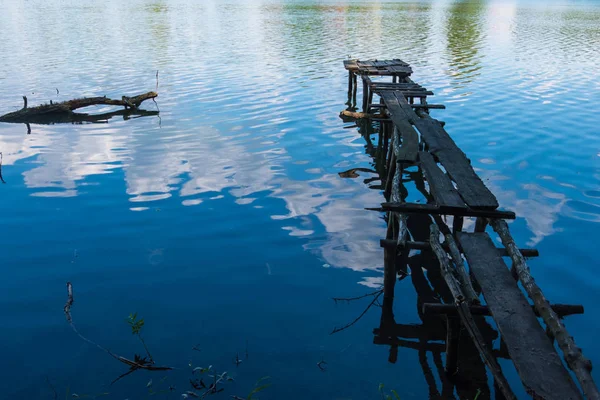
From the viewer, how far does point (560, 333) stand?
195 inches

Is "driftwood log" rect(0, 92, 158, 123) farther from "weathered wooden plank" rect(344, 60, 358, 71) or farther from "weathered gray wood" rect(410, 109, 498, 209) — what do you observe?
"weathered gray wood" rect(410, 109, 498, 209)

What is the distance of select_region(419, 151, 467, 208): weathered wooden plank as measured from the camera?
762 cm

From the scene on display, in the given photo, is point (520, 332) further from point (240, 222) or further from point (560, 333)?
point (240, 222)

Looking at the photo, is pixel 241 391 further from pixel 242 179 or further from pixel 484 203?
pixel 242 179

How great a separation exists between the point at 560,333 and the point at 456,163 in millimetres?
5179

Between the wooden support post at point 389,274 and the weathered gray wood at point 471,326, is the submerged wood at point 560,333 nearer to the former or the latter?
the weathered gray wood at point 471,326

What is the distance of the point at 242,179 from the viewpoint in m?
13.5

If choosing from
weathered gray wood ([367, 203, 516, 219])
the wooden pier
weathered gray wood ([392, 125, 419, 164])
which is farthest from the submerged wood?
weathered gray wood ([392, 125, 419, 164])

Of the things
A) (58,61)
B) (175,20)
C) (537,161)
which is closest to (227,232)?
(537,161)

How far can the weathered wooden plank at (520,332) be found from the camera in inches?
171

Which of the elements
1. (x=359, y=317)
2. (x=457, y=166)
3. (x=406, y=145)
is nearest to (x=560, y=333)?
(x=359, y=317)

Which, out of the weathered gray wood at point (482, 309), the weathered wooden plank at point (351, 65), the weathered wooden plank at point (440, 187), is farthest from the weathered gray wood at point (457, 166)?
the weathered wooden plank at point (351, 65)

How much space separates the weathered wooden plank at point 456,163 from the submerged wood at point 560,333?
96 centimetres

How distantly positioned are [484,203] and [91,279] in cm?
640
